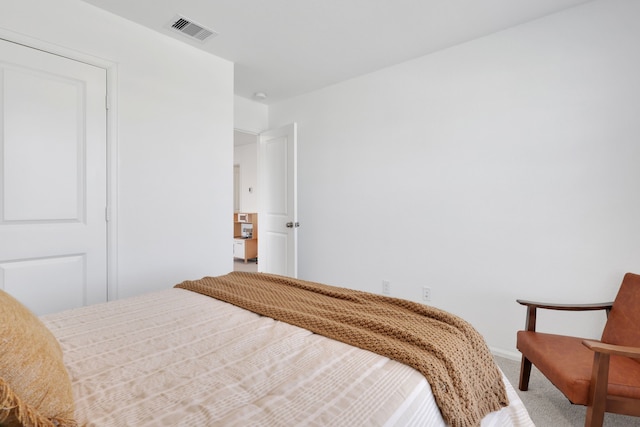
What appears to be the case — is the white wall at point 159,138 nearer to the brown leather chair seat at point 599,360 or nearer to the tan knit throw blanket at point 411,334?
the tan knit throw blanket at point 411,334

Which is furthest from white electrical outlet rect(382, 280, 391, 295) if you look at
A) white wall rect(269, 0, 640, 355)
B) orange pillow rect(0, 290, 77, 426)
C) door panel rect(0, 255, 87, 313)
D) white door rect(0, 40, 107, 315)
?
orange pillow rect(0, 290, 77, 426)

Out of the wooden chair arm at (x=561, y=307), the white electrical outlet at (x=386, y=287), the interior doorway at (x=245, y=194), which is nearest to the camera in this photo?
the wooden chair arm at (x=561, y=307)

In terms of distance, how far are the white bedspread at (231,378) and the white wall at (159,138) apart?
3.85 ft

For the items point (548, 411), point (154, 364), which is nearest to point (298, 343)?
point (154, 364)

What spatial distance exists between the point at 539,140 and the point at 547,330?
4.60 feet

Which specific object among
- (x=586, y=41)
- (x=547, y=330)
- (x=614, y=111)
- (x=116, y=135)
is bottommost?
(x=547, y=330)

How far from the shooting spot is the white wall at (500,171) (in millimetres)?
2088

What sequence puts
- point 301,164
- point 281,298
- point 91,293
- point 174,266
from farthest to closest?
point 301,164, point 174,266, point 91,293, point 281,298

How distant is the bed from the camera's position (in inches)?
29.0

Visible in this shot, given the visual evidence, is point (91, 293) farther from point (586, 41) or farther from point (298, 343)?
point (586, 41)

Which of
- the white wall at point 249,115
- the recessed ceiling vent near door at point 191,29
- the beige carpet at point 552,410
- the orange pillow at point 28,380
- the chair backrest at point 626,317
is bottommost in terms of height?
the beige carpet at point 552,410

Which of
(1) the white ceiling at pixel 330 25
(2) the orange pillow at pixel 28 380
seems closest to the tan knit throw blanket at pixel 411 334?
(2) the orange pillow at pixel 28 380

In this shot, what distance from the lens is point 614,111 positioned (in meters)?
2.07

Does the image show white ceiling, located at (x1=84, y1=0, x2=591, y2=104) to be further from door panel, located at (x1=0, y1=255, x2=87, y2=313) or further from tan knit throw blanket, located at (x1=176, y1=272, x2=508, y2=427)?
tan knit throw blanket, located at (x1=176, y1=272, x2=508, y2=427)
